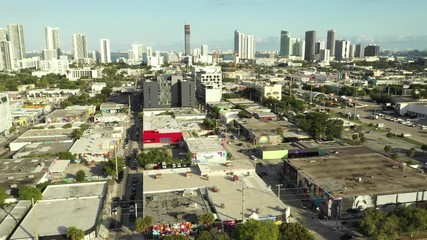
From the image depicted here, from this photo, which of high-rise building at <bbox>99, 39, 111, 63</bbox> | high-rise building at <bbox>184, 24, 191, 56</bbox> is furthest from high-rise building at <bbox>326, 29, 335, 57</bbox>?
high-rise building at <bbox>99, 39, 111, 63</bbox>

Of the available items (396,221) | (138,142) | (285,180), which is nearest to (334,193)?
(396,221)

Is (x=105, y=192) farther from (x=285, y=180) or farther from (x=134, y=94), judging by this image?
(x=134, y=94)

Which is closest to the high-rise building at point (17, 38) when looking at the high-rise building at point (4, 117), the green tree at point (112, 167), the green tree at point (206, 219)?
the high-rise building at point (4, 117)

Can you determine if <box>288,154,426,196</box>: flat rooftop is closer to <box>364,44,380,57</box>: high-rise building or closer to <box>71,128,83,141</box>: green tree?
<box>71,128,83,141</box>: green tree

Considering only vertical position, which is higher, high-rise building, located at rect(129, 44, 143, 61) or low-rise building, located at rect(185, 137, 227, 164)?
high-rise building, located at rect(129, 44, 143, 61)

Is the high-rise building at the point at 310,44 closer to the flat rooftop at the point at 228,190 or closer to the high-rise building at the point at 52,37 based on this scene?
the high-rise building at the point at 52,37

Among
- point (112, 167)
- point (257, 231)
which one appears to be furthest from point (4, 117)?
point (257, 231)

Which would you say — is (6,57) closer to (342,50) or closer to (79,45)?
(79,45)
